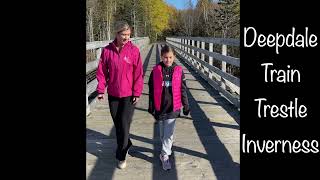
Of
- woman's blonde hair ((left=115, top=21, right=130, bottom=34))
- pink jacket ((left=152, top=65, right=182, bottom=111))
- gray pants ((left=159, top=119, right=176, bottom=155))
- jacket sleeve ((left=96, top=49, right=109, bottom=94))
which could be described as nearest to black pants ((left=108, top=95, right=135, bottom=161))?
jacket sleeve ((left=96, top=49, right=109, bottom=94))

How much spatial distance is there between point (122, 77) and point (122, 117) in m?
0.44

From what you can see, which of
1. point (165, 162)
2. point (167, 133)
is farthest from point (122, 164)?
point (167, 133)

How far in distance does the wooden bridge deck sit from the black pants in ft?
0.64

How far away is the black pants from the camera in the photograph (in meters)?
5.28

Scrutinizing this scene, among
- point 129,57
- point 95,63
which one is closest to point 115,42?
point 129,57

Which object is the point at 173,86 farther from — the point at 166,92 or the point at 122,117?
the point at 122,117

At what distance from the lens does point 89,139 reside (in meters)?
6.54

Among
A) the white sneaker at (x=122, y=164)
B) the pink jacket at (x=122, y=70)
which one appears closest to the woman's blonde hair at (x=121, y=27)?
the pink jacket at (x=122, y=70)

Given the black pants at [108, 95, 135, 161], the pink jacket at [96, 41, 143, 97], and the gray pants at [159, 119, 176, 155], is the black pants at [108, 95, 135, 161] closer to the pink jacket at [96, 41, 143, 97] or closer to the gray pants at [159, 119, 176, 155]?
the pink jacket at [96, 41, 143, 97]

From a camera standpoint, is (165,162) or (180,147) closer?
(165,162)

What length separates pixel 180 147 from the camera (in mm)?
6035
